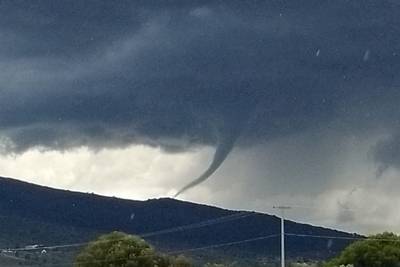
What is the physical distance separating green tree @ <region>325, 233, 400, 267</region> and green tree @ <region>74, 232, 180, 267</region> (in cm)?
2237

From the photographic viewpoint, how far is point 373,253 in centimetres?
12706

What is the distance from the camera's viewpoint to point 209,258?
554ft

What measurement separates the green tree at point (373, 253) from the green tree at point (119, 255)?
2237 centimetres

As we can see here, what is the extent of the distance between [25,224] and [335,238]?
175 ft

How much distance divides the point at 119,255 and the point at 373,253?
32.6 meters

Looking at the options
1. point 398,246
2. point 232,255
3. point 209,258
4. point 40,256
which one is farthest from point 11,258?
point 398,246

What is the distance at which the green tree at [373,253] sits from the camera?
125m

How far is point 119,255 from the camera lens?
108 m

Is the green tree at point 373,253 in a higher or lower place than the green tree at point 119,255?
higher

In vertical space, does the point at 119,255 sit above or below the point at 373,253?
below

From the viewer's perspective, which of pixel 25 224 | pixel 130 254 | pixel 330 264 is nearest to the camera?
pixel 130 254

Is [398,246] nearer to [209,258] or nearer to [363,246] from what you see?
[363,246]

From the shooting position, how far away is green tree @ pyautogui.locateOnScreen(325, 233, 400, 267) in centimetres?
12506

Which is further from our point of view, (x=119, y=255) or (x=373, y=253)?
(x=373, y=253)
